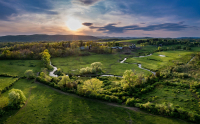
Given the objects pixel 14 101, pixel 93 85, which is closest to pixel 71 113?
pixel 93 85

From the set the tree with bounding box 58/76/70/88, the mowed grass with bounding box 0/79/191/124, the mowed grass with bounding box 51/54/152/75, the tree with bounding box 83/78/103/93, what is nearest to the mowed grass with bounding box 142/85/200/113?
the mowed grass with bounding box 0/79/191/124

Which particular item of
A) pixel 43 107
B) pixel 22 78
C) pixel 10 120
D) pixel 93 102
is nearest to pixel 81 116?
pixel 93 102

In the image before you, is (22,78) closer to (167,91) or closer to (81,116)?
(81,116)

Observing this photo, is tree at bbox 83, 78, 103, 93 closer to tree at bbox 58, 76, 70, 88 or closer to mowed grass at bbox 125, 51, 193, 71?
tree at bbox 58, 76, 70, 88

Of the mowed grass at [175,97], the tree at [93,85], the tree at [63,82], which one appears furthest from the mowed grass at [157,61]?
the tree at [63,82]

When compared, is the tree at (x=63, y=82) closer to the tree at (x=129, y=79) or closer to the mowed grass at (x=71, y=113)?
the mowed grass at (x=71, y=113)
